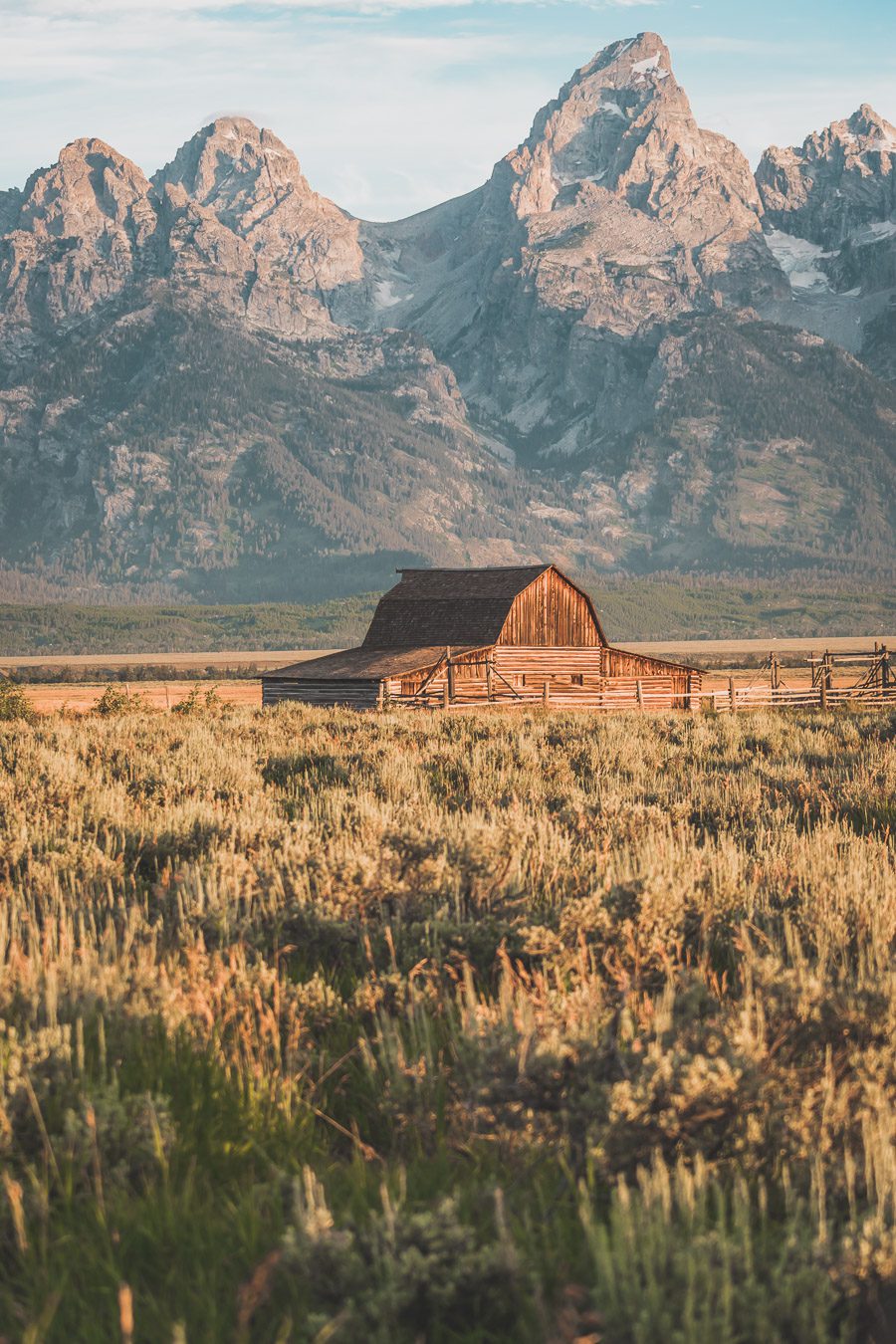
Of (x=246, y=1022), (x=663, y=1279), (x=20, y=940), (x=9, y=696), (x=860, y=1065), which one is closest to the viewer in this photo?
(x=663, y=1279)

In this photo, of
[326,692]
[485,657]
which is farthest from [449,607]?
[326,692]

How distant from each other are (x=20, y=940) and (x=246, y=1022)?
181 cm

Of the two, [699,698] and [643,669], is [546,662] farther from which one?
[699,698]

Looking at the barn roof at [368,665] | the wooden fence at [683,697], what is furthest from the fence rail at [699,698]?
the barn roof at [368,665]

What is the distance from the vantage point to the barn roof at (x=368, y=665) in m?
42.7

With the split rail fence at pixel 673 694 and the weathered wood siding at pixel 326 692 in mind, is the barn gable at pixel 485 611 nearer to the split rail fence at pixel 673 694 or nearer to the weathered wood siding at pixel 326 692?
the split rail fence at pixel 673 694

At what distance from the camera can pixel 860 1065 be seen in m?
4.37

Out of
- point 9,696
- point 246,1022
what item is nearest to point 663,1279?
point 246,1022

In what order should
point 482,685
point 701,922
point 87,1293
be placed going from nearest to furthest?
1. point 87,1293
2. point 701,922
3. point 482,685

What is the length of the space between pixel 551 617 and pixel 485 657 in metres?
5.19

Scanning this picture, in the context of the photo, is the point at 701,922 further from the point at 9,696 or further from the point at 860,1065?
the point at 9,696

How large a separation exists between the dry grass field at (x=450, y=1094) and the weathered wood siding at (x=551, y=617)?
3974 cm

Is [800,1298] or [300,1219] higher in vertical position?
[300,1219]

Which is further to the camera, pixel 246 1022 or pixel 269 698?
pixel 269 698
